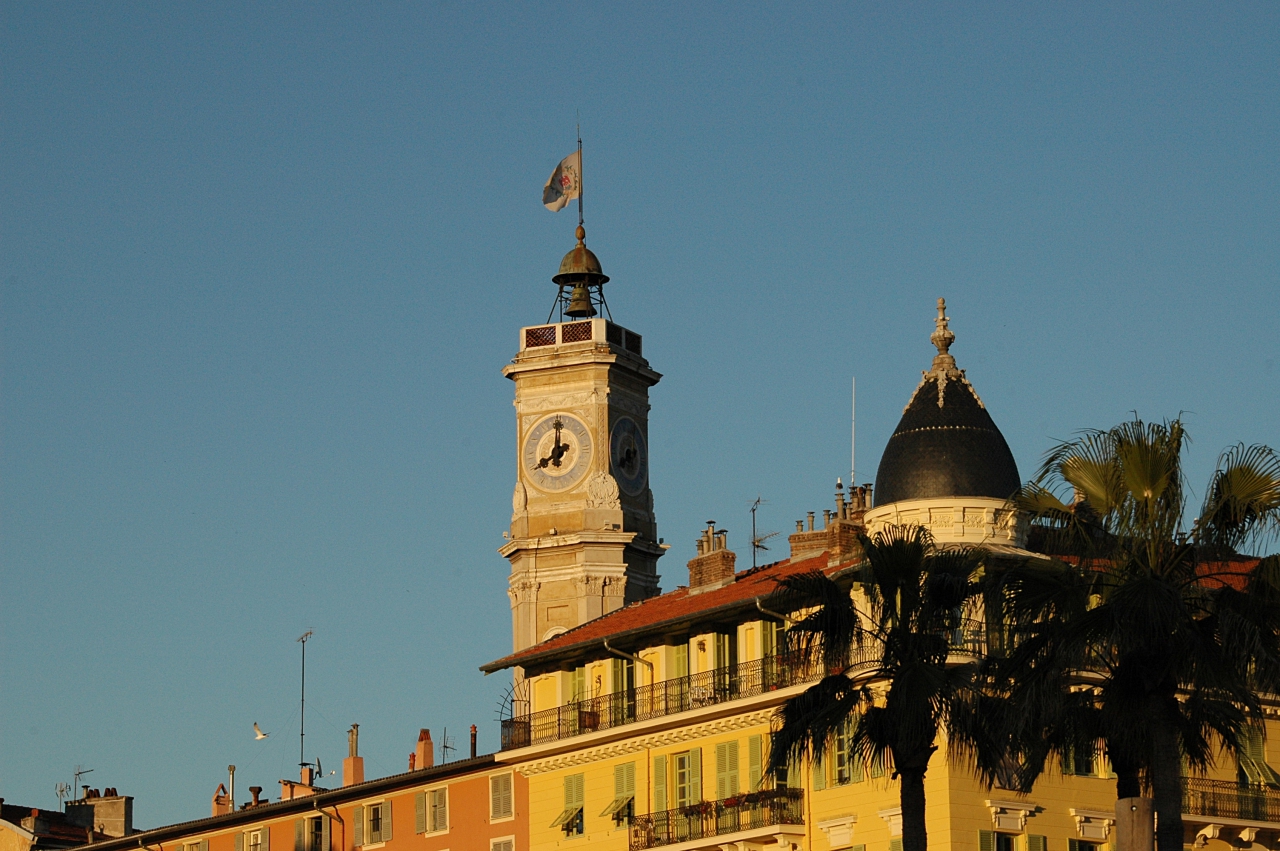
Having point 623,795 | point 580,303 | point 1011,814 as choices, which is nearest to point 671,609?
point 623,795

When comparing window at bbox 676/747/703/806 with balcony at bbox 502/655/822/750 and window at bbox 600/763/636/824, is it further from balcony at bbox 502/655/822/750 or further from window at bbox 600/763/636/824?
window at bbox 600/763/636/824

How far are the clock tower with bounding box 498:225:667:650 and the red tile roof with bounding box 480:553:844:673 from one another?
27.1m

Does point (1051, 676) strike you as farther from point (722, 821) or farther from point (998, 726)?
point (722, 821)

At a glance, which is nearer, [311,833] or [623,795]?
[623,795]

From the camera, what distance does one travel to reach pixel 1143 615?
39.4 meters

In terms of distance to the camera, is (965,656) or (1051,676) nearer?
(1051,676)

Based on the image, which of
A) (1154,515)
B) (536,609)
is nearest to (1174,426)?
(1154,515)

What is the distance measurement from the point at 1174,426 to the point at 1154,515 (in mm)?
1362

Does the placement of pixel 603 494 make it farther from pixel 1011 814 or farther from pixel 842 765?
pixel 1011 814

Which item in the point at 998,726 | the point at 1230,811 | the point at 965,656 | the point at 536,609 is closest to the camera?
the point at 998,726

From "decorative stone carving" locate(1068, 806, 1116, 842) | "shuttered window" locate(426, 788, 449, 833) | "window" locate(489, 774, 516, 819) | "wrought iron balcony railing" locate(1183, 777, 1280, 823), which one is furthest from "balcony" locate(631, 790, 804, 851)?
"shuttered window" locate(426, 788, 449, 833)

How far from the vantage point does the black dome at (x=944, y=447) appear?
2516 inches

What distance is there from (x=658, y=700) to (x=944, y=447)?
1212 cm

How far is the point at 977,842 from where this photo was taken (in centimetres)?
6312
